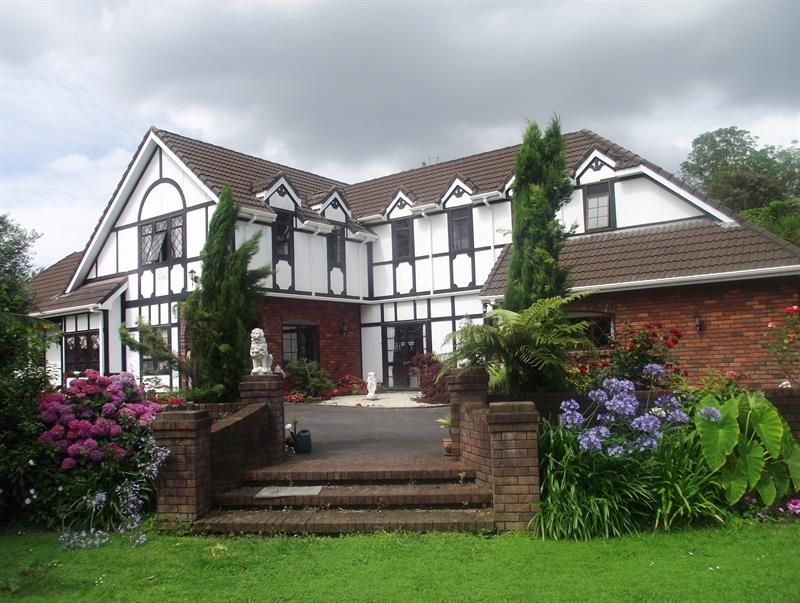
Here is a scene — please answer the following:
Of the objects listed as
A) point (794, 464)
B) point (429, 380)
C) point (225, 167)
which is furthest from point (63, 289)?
point (794, 464)

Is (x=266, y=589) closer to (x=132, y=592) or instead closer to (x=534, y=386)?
(x=132, y=592)

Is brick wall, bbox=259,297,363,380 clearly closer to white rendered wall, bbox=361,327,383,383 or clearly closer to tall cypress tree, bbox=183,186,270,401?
white rendered wall, bbox=361,327,383,383

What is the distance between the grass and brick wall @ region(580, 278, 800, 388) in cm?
649

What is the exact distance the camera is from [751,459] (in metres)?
5.24

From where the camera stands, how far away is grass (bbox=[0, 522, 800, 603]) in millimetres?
4047

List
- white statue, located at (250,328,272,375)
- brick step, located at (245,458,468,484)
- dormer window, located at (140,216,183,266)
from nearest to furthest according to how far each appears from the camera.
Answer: brick step, located at (245,458,468,484) < white statue, located at (250,328,272,375) < dormer window, located at (140,216,183,266)

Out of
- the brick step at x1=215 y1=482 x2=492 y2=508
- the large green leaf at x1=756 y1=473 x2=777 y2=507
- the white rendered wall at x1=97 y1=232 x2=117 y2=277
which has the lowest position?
the brick step at x1=215 y1=482 x2=492 y2=508

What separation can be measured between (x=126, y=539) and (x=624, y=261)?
10497 millimetres

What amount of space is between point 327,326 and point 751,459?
1449cm

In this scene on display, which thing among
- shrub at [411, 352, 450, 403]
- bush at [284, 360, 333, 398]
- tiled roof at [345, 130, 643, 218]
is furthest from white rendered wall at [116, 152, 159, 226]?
shrub at [411, 352, 450, 403]

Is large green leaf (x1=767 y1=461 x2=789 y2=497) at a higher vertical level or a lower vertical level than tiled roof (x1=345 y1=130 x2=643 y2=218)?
lower

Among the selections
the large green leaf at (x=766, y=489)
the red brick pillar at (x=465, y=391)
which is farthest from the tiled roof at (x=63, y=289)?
the large green leaf at (x=766, y=489)

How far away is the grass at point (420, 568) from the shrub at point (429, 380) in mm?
9188

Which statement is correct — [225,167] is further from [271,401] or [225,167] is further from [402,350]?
[271,401]
